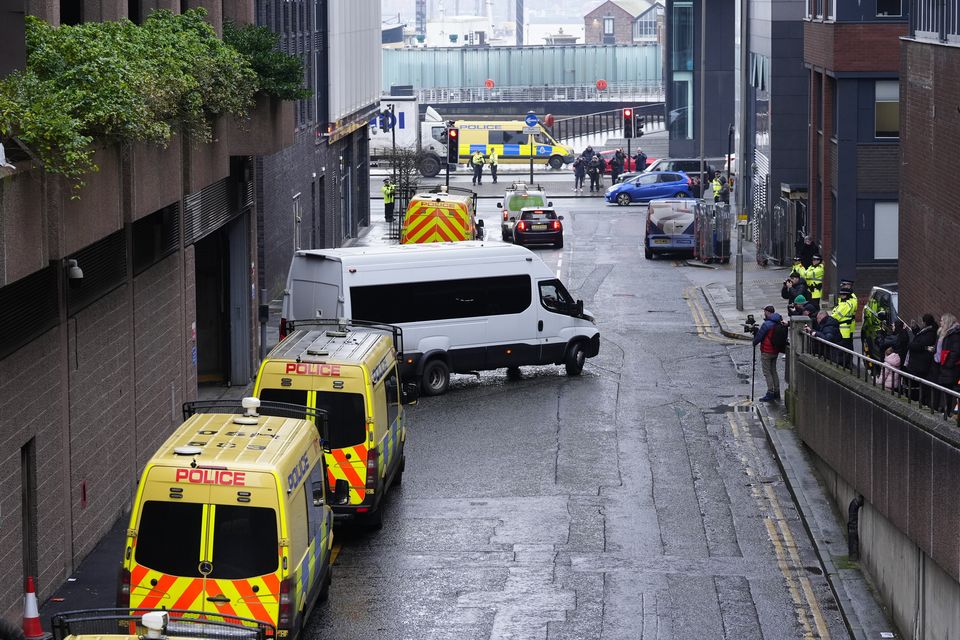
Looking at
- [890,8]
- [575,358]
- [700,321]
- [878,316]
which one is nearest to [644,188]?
[890,8]

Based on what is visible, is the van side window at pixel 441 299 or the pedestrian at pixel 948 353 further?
the van side window at pixel 441 299

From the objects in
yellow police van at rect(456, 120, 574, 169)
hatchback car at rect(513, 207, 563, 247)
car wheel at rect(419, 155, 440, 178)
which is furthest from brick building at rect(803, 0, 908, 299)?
yellow police van at rect(456, 120, 574, 169)

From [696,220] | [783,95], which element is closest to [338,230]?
[696,220]

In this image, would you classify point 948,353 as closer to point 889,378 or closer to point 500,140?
point 889,378

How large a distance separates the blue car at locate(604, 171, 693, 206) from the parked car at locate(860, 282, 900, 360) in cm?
3199

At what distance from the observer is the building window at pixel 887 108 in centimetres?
3550

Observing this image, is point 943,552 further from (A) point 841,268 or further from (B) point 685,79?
(B) point 685,79

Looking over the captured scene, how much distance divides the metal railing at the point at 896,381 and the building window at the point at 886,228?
15317 mm

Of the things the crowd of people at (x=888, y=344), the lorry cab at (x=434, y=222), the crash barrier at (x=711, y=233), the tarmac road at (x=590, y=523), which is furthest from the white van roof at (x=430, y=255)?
the crash barrier at (x=711, y=233)

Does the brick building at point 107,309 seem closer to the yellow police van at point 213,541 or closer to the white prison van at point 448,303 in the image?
the yellow police van at point 213,541

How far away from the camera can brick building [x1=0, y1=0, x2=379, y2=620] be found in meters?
13.4

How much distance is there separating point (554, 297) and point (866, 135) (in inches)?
474

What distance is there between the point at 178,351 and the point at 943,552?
40.2 ft

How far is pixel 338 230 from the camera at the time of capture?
47.0 m
